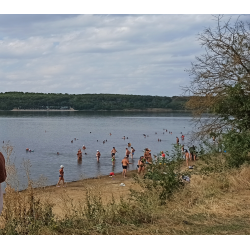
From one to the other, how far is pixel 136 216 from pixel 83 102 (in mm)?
171774

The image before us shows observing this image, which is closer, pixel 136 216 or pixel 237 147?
pixel 136 216

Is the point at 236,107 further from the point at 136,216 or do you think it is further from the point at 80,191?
the point at 80,191

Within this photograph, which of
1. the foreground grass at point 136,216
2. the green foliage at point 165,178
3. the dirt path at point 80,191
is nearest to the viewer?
the foreground grass at point 136,216

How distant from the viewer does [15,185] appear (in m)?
7.29

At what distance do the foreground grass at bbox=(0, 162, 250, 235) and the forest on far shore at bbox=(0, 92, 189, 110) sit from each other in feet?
524

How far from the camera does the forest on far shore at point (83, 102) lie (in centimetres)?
17075

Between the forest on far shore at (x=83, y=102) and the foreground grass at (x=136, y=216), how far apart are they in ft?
524

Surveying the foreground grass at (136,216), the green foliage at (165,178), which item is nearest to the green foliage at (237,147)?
the green foliage at (165,178)

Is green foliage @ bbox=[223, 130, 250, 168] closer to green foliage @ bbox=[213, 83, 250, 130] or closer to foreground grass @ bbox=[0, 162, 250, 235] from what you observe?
green foliage @ bbox=[213, 83, 250, 130]

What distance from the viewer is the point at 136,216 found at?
673 cm

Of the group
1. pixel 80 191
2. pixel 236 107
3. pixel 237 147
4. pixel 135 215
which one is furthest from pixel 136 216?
pixel 80 191

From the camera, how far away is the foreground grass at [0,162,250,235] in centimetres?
589

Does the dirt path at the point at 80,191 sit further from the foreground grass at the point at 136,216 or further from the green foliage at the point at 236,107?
the green foliage at the point at 236,107

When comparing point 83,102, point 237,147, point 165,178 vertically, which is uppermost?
point 83,102
